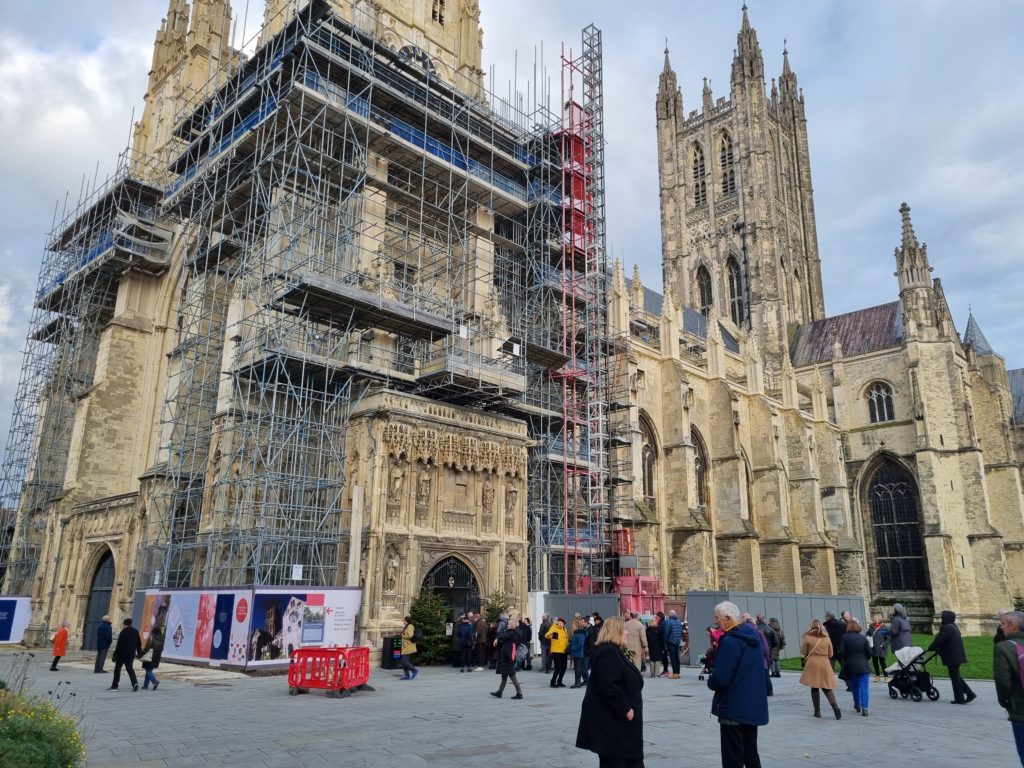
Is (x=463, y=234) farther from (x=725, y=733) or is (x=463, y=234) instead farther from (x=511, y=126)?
(x=725, y=733)

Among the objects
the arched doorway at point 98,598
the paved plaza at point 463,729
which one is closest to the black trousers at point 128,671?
the paved plaza at point 463,729

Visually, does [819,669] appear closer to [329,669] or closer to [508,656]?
[508,656]

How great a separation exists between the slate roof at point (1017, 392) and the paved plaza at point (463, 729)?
49.3m

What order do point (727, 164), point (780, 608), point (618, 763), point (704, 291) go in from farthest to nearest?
point (727, 164)
point (704, 291)
point (780, 608)
point (618, 763)

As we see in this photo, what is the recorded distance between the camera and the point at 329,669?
12.2 metres

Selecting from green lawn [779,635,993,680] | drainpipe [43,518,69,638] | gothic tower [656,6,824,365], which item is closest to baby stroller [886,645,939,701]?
green lawn [779,635,993,680]

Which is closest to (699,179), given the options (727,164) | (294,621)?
(727,164)

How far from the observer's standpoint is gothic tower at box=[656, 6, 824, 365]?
53281 millimetres

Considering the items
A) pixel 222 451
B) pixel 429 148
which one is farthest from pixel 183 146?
pixel 222 451

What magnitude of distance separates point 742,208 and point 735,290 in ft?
19.3

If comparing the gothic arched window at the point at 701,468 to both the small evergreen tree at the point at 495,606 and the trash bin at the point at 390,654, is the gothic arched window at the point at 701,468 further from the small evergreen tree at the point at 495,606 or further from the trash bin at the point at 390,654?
the trash bin at the point at 390,654

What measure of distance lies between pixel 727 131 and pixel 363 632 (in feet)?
169

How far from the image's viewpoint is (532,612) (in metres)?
21.4

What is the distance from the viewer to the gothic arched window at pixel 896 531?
40.8 metres
